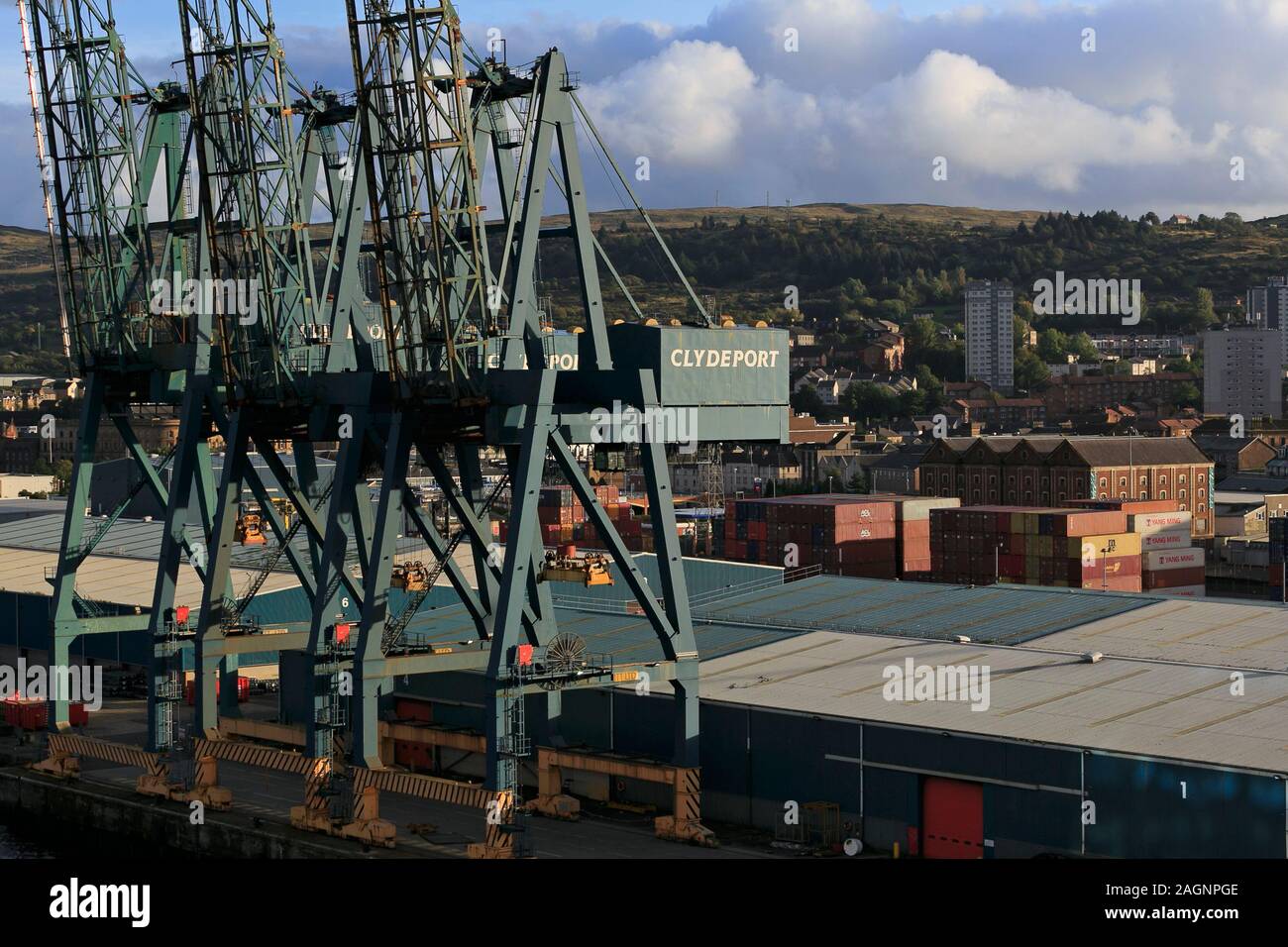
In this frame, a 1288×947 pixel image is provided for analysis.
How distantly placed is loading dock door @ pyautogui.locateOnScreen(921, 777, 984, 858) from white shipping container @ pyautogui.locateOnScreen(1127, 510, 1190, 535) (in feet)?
218

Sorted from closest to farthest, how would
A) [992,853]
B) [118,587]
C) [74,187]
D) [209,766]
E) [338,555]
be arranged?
1. [992,853]
2. [338,555]
3. [209,766]
4. [74,187]
5. [118,587]

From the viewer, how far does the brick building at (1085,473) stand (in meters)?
131

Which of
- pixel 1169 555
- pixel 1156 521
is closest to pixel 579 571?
pixel 1169 555

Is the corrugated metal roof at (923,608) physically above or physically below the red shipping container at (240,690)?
above

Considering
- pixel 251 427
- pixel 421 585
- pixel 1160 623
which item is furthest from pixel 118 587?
pixel 1160 623

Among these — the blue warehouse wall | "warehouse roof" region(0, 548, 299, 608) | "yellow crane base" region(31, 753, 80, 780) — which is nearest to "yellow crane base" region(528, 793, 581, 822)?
the blue warehouse wall

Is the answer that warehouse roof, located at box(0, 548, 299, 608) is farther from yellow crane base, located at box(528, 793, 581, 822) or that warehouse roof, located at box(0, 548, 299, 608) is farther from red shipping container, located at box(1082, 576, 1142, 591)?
red shipping container, located at box(1082, 576, 1142, 591)

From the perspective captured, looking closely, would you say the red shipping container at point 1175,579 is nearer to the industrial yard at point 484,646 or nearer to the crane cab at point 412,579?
the industrial yard at point 484,646
